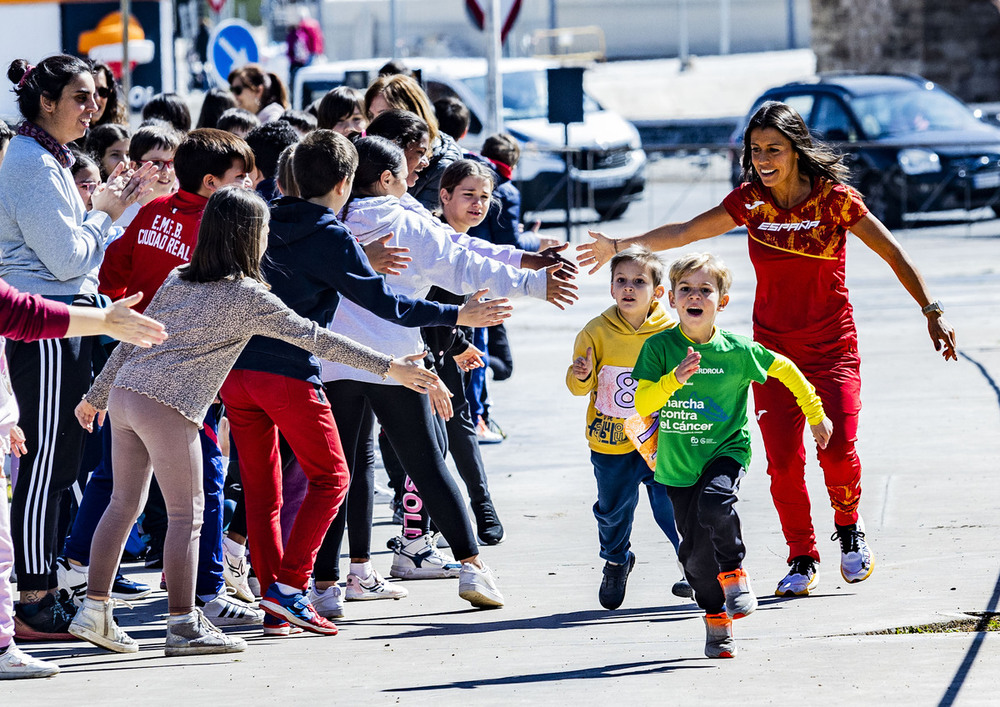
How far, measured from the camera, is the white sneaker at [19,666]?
500 centimetres

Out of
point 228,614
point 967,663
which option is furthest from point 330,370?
point 967,663

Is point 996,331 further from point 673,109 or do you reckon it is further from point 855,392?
point 673,109

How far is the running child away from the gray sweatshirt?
48cm

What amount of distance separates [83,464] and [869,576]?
10.1ft

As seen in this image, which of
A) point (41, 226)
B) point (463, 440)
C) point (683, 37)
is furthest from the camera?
point (683, 37)

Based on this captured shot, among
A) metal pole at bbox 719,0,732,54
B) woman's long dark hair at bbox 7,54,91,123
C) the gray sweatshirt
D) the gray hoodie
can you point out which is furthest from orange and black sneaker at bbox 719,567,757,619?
metal pole at bbox 719,0,732,54

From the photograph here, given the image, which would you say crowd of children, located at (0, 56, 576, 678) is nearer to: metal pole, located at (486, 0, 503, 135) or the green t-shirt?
the green t-shirt

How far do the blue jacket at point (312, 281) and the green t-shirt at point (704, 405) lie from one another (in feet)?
2.63

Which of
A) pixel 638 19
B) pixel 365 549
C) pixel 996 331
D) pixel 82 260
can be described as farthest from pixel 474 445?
pixel 638 19

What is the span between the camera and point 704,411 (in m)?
5.25

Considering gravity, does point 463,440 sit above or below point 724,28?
below

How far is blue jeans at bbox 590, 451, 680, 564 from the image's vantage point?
5.85m

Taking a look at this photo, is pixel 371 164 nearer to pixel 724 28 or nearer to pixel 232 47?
pixel 232 47

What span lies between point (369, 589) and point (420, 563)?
438 mm
